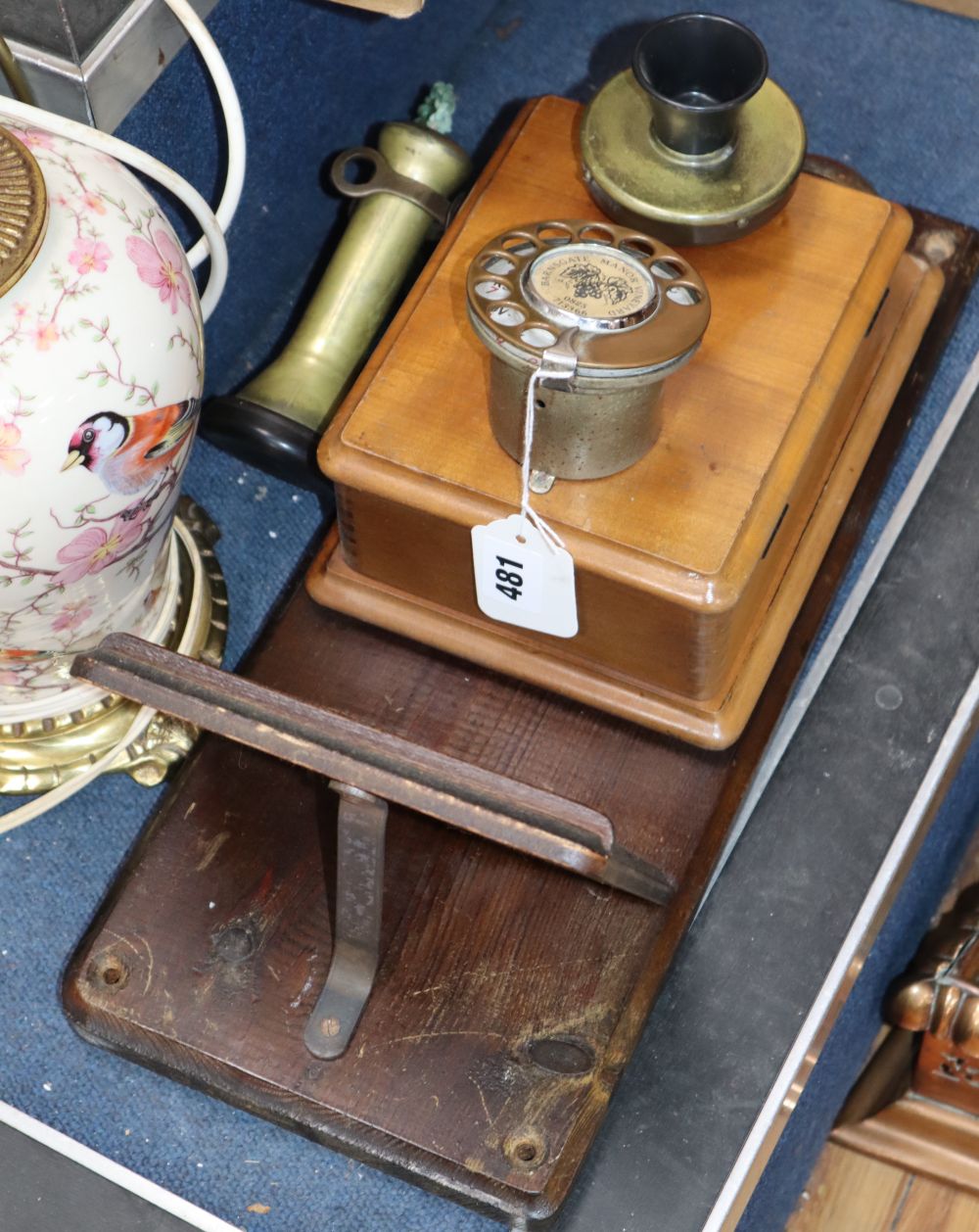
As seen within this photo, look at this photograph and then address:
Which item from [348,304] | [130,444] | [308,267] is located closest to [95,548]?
[130,444]

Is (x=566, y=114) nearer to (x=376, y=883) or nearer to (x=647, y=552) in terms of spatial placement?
(x=647, y=552)

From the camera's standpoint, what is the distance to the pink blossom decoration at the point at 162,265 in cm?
80

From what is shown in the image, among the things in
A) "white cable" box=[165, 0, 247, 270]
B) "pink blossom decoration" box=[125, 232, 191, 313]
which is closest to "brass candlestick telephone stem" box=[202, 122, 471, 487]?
"white cable" box=[165, 0, 247, 270]

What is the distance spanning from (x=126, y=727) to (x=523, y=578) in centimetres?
33

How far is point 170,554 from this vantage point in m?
1.11

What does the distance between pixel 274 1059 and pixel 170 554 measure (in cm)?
37

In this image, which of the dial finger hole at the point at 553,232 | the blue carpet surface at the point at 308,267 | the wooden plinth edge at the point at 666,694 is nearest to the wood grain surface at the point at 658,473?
the wooden plinth edge at the point at 666,694

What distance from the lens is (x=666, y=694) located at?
1019 millimetres

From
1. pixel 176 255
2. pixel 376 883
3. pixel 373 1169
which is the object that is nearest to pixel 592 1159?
pixel 373 1169

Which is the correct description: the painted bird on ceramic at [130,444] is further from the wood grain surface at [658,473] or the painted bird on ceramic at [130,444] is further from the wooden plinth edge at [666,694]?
the wooden plinth edge at [666,694]

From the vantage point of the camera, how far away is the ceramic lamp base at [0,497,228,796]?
3.53 feet

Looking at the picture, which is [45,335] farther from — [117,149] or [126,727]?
[126,727]

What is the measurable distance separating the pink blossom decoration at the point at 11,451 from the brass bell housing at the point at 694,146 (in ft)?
1.40

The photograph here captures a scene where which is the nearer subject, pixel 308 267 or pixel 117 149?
pixel 117 149
